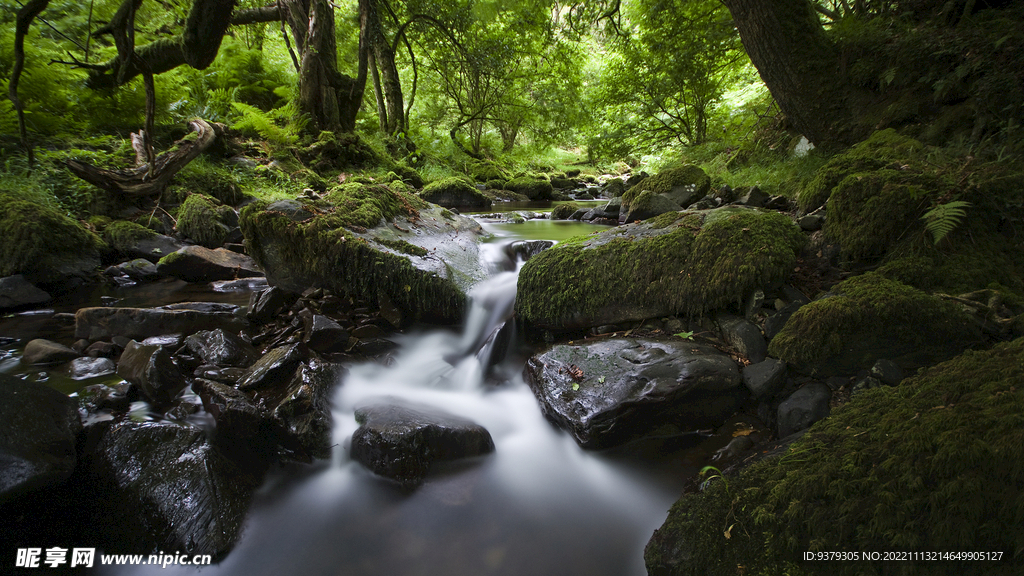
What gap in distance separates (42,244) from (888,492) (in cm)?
837

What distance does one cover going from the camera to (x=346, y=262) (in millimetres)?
4172

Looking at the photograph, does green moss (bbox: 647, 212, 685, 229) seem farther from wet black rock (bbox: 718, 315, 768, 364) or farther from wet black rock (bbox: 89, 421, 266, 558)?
wet black rock (bbox: 89, 421, 266, 558)

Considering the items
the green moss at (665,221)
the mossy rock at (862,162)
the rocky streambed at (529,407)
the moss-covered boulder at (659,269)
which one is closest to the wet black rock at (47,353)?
the rocky streambed at (529,407)

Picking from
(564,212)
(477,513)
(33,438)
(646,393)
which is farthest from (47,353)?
(564,212)

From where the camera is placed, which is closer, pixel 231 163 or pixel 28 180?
pixel 28 180

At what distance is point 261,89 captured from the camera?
11742mm

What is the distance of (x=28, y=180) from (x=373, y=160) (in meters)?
6.33

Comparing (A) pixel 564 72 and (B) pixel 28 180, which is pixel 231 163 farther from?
(A) pixel 564 72

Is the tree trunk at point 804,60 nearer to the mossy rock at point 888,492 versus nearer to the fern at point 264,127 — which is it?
the mossy rock at point 888,492

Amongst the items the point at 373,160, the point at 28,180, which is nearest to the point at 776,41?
the point at 373,160

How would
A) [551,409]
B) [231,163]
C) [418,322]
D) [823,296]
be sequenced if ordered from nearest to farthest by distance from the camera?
1. [823,296]
2. [551,409]
3. [418,322]
4. [231,163]

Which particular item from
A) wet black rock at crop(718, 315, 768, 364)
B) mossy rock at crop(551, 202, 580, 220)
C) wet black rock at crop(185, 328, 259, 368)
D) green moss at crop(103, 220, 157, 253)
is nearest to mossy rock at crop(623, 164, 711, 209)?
mossy rock at crop(551, 202, 580, 220)

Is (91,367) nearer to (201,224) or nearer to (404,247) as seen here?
(404,247)

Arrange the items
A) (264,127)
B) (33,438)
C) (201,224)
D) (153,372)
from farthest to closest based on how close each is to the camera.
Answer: (264,127) < (201,224) < (153,372) < (33,438)
